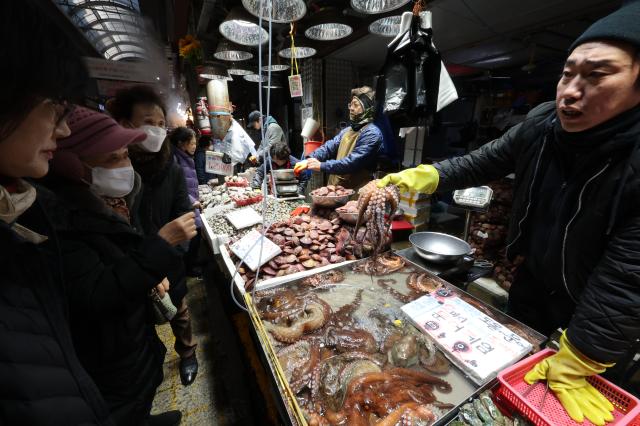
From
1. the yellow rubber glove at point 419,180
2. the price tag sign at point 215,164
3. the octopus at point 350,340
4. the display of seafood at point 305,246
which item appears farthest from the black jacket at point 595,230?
the price tag sign at point 215,164

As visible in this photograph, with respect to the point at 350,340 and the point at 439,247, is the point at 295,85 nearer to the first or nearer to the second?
the point at 439,247

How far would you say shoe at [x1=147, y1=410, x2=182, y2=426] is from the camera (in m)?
2.11

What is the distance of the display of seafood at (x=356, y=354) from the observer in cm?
108

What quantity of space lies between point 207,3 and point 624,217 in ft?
22.1

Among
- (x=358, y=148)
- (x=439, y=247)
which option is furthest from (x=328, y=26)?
(x=439, y=247)

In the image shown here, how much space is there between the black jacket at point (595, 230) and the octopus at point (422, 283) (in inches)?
23.5

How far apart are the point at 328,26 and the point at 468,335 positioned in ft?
13.7

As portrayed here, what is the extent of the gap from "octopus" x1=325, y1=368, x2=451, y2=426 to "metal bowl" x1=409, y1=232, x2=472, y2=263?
92cm

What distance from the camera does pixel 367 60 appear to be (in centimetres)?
630

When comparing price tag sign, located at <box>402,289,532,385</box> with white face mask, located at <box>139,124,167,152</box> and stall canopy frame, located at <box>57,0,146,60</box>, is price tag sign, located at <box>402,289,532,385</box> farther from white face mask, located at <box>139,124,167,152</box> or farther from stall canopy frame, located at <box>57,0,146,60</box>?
stall canopy frame, located at <box>57,0,146,60</box>

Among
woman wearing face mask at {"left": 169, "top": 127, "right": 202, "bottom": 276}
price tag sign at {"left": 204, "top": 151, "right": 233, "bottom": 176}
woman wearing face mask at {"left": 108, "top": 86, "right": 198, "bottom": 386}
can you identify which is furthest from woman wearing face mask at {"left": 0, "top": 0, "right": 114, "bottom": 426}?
price tag sign at {"left": 204, "top": 151, "right": 233, "bottom": 176}

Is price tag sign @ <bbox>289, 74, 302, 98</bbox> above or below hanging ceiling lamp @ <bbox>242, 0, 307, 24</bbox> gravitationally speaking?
below

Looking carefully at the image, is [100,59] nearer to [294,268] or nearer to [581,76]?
[294,268]

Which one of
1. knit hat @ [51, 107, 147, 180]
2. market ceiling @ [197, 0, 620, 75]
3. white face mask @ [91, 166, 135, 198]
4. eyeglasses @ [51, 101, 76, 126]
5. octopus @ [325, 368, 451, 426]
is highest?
market ceiling @ [197, 0, 620, 75]
